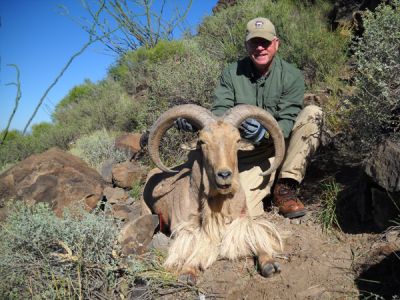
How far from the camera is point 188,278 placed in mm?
3854

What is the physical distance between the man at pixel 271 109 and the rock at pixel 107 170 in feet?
8.62

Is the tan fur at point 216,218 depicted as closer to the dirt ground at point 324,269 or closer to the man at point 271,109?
the dirt ground at point 324,269

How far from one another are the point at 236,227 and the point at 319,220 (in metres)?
1.05

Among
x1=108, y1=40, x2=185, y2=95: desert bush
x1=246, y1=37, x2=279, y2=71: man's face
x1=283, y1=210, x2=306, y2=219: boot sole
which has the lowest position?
x1=283, y1=210, x2=306, y2=219: boot sole

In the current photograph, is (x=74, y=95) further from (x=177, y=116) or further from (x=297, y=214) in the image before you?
(x=297, y=214)

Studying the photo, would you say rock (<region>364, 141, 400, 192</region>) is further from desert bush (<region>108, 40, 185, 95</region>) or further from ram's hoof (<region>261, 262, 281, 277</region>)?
desert bush (<region>108, 40, 185, 95</region>)

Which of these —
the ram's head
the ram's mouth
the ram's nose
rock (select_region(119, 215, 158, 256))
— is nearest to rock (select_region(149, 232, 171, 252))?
rock (select_region(119, 215, 158, 256))

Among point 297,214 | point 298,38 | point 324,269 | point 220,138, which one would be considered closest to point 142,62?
point 298,38

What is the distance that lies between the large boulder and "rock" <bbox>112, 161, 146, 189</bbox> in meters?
0.29

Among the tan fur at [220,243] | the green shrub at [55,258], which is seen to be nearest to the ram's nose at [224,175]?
the tan fur at [220,243]

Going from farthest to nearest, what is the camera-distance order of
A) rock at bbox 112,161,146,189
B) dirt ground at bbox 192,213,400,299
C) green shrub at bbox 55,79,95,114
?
green shrub at bbox 55,79,95,114, rock at bbox 112,161,146,189, dirt ground at bbox 192,213,400,299

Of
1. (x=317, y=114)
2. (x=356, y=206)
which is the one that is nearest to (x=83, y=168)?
(x=317, y=114)

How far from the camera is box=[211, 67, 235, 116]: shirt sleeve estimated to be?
5.47 meters

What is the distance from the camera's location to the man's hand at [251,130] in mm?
4598
